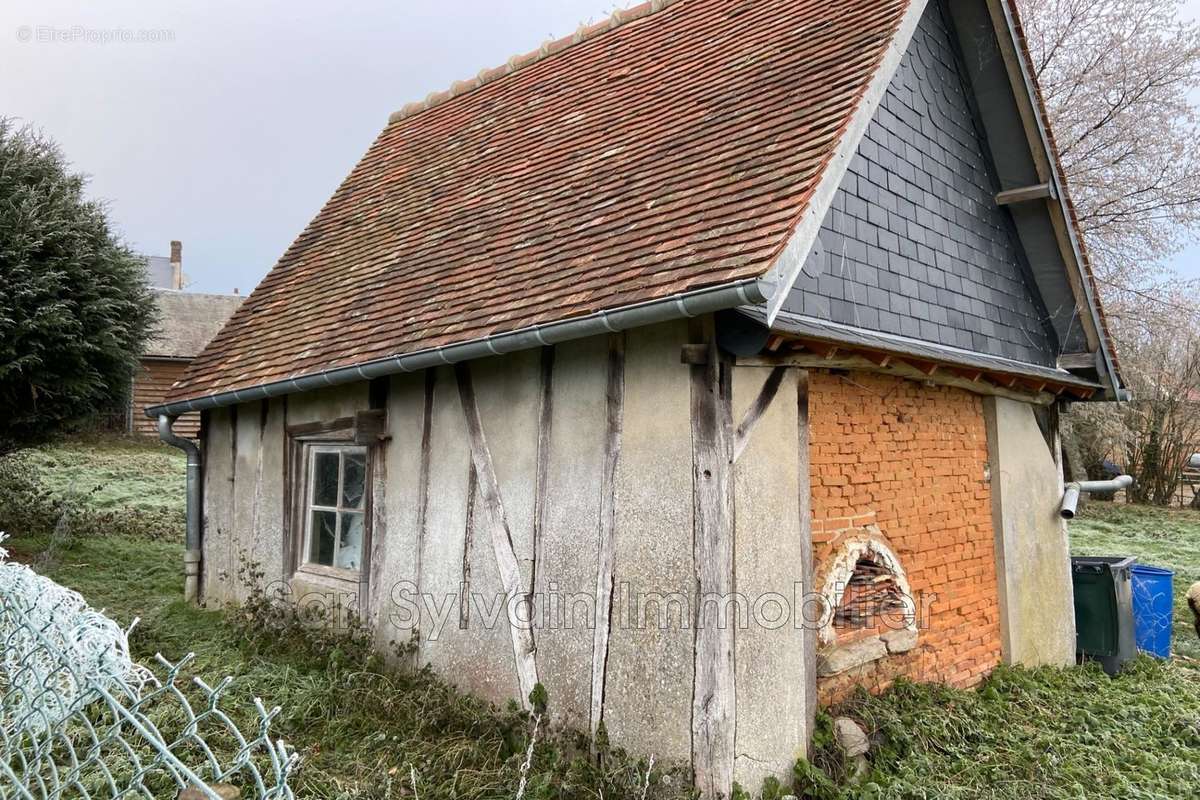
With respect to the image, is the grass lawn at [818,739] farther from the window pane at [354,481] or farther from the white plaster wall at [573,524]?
the window pane at [354,481]

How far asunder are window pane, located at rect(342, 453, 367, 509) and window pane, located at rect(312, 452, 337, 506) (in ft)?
0.67

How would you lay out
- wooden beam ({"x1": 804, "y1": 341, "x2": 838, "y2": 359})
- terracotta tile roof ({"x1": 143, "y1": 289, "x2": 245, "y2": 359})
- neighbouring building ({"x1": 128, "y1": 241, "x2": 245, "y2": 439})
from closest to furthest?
wooden beam ({"x1": 804, "y1": 341, "x2": 838, "y2": 359}) < neighbouring building ({"x1": 128, "y1": 241, "x2": 245, "y2": 439}) < terracotta tile roof ({"x1": 143, "y1": 289, "x2": 245, "y2": 359})

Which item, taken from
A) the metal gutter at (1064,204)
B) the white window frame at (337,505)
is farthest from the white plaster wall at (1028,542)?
the white window frame at (337,505)

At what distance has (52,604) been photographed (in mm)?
3732

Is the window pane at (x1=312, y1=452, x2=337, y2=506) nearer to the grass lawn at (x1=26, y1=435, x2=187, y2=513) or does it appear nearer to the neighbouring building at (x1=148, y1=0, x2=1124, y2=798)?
the neighbouring building at (x1=148, y1=0, x2=1124, y2=798)

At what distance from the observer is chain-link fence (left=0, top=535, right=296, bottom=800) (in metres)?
2.02

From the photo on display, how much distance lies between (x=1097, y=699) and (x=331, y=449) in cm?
641

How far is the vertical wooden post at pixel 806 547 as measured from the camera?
4.59m

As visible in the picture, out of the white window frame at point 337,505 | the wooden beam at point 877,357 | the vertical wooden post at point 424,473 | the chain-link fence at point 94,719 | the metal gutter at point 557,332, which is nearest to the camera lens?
the chain-link fence at point 94,719

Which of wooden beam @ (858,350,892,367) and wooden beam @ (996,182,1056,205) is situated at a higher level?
wooden beam @ (996,182,1056,205)

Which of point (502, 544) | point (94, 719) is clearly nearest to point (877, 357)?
point (502, 544)

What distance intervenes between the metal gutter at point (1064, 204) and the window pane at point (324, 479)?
661cm

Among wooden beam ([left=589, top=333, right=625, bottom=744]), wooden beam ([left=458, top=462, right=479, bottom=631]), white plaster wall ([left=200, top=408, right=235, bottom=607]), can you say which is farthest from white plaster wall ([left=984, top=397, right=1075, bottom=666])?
white plaster wall ([left=200, top=408, right=235, bottom=607])

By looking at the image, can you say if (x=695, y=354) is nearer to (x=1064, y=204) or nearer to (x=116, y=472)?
(x=1064, y=204)
